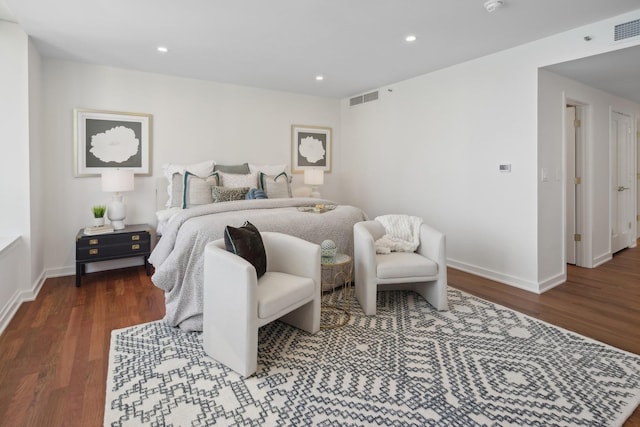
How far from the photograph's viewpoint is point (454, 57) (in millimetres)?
3793

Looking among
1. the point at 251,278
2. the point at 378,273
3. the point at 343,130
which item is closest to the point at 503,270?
the point at 378,273

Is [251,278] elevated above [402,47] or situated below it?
below

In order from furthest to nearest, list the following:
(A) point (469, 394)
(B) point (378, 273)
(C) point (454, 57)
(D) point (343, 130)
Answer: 1. (D) point (343, 130)
2. (C) point (454, 57)
3. (B) point (378, 273)
4. (A) point (469, 394)

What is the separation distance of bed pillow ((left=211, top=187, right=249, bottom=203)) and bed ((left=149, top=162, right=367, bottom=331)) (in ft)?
2.22

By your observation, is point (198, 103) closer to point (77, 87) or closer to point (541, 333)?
point (77, 87)

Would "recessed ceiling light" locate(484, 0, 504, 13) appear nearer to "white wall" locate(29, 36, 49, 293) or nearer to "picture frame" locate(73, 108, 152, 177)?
"picture frame" locate(73, 108, 152, 177)

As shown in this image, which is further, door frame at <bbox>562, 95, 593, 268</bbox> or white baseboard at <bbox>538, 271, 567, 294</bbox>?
door frame at <bbox>562, 95, 593, 268</bbox>

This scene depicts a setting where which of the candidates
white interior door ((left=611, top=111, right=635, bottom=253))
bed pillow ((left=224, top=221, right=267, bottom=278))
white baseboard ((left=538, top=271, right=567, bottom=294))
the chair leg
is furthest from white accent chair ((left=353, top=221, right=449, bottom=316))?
white interior door ((left=611, top=111, right=635, bottom=253))

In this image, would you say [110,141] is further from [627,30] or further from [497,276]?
[627,30]

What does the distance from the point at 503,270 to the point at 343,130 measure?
11.1 feet

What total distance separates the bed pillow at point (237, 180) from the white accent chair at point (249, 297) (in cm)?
187

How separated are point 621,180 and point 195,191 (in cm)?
594

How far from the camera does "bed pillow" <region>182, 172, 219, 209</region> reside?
3879mm

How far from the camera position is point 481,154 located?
12.6 ft
